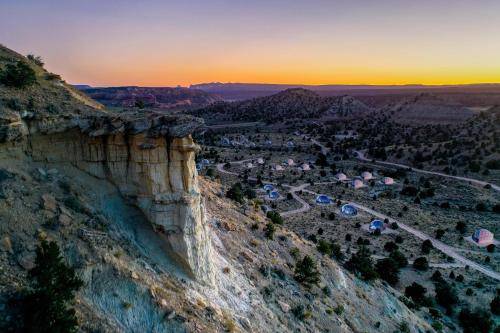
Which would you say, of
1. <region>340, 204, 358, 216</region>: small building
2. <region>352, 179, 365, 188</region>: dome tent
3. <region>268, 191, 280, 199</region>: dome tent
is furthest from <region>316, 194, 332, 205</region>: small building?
<region>352, 179, 365, 188</region>: dome tent

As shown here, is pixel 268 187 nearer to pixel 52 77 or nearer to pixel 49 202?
pixel 52 77

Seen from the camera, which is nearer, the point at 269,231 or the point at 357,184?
the point at 269,231

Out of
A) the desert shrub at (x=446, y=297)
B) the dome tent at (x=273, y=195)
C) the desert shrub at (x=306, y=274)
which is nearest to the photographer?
the desert shrub at (x=306, y=274)

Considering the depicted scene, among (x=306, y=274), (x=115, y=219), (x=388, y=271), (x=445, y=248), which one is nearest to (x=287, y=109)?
(x=445, y=248)

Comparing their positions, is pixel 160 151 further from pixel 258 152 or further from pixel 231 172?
pixel 258 152

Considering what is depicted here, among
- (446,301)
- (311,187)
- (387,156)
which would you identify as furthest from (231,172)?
(446,301)

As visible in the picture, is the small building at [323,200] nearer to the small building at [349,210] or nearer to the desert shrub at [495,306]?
the small building at [349,210]

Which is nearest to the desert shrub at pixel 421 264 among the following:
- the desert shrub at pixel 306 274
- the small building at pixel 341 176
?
the desert shrub at pixel 306 274
